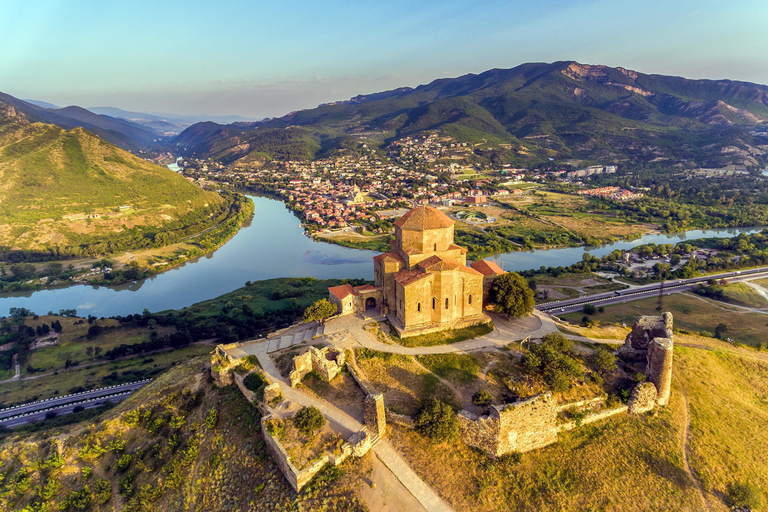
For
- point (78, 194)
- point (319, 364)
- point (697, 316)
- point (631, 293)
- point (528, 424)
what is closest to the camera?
point (528, 424)

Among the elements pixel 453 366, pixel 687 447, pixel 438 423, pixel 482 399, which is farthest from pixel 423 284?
pixel 687 447

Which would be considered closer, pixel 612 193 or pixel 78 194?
pixel 78 194

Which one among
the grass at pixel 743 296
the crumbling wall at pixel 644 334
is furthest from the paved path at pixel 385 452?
the grass at pixel 743 296

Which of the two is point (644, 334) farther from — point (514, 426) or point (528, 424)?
point (514, 426)

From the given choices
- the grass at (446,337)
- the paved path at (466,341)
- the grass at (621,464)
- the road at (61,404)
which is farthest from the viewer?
the road at (61,404)

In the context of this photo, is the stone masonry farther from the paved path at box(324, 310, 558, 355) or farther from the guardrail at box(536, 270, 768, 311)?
the guardrail at box(536, 270, 768, 311)

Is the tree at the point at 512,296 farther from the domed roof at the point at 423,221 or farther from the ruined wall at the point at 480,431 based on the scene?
the ruined wall at the point at 480,431

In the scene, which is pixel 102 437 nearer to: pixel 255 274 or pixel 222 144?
pixel 255 274

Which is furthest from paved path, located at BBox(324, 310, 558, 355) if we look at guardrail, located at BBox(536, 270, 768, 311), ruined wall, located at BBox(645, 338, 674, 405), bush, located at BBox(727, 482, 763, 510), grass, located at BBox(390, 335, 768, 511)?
guardrail, located at BBox(536, 270, 768, 311)
